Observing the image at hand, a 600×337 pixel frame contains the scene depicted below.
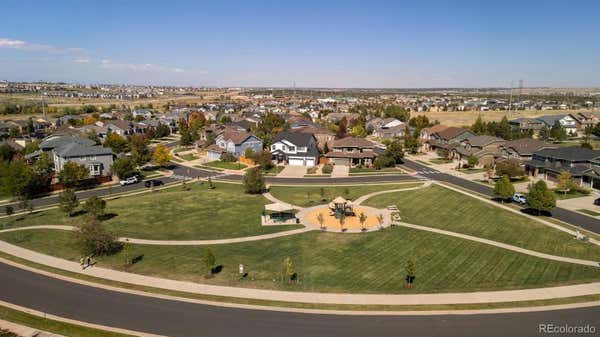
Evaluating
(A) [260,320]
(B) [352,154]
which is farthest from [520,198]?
(A) [260,320]

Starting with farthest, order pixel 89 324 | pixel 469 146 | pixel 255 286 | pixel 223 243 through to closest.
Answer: pixel 469 146
pixel 223 243
pixel 255 286
pixel 89 324

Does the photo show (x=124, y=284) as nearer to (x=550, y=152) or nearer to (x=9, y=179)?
(x=9, y=179)

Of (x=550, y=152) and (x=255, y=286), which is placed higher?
(x=550, y=152)

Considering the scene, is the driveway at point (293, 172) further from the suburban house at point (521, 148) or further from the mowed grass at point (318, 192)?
the suburban house at point (521, 148)

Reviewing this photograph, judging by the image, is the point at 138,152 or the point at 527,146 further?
the point at 138,152

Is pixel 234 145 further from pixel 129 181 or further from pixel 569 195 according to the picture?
pixel 569 195

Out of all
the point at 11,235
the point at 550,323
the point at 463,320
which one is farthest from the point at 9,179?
the point at 550,323
